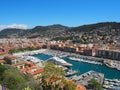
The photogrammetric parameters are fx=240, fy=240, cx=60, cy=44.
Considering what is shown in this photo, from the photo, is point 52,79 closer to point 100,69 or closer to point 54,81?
point 54,81

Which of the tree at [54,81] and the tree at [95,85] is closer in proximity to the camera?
the tree at [54,81]

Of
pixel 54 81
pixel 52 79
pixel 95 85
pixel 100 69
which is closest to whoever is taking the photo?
pixel 54 81

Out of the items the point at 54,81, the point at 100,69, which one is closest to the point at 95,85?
the point at 54,81

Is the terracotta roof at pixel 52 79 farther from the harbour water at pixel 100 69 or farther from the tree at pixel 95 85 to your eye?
the harbour water at pixel 100 69

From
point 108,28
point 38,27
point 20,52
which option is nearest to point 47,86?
point 20,52

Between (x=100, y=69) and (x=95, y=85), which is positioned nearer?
(x=95, y=85)

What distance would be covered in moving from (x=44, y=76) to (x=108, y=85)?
24.7 ft

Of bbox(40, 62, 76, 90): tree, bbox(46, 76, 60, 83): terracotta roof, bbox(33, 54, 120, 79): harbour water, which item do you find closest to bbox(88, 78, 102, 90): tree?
bbox(40, 62, 76, 90): tree

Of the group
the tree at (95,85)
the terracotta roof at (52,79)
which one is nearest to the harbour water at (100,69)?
the tree at (95,85)

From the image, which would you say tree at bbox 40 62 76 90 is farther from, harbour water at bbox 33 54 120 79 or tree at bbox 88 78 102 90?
harbour water at bbox 33 54 120 79

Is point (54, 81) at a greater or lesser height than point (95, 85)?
greater

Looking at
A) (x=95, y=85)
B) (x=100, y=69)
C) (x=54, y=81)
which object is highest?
(x=54, y=81)

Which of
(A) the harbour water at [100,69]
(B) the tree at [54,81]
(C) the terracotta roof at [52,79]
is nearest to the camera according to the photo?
(B) the tree at [54,81]

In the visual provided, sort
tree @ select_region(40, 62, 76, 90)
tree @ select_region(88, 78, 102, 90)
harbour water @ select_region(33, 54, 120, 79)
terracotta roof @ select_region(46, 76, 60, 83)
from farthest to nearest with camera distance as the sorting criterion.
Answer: harbour water @ select_region(33, 54, 120, 79) → tree @ select_region(88, 78, 102, 90) → terracotta roof @ select_region(46, 76, 60, 83) → tree @ select_region(40, 62, 76, 90)
